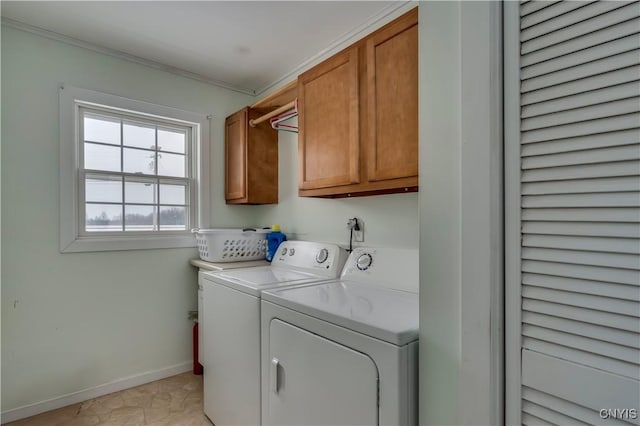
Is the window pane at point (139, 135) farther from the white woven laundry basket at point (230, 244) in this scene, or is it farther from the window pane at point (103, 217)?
the white woven laundry basket at point (230, 244)

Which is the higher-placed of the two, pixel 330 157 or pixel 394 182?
pixel 330 157

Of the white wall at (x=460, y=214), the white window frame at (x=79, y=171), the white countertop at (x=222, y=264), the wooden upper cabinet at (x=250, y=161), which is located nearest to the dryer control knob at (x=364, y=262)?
the white wall at (x=460, y=214)

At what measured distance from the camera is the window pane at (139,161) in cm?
254

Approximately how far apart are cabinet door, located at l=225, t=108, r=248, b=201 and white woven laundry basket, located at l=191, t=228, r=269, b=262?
13.9 inches

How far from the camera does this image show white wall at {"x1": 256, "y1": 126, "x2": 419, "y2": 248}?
184cm

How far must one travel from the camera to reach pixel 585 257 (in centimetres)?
62

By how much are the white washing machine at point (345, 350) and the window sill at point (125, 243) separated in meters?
1.53

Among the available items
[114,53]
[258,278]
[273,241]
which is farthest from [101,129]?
[258,278]

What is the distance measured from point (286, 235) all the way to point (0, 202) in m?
1.89

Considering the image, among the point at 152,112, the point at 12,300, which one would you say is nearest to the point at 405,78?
the point at 152,112

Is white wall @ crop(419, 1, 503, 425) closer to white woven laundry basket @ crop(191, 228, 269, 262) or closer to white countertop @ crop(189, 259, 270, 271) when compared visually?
white countertop @ crop(189, 259, 270, 271)

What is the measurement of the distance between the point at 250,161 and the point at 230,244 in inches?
28.5

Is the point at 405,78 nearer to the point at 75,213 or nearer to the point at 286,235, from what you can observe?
the point at 286,235

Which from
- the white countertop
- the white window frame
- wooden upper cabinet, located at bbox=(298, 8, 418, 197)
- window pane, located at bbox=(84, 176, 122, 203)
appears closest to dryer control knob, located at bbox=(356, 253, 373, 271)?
wooden upper cabinet, located at bbox=(298, 8, 418, 197)
